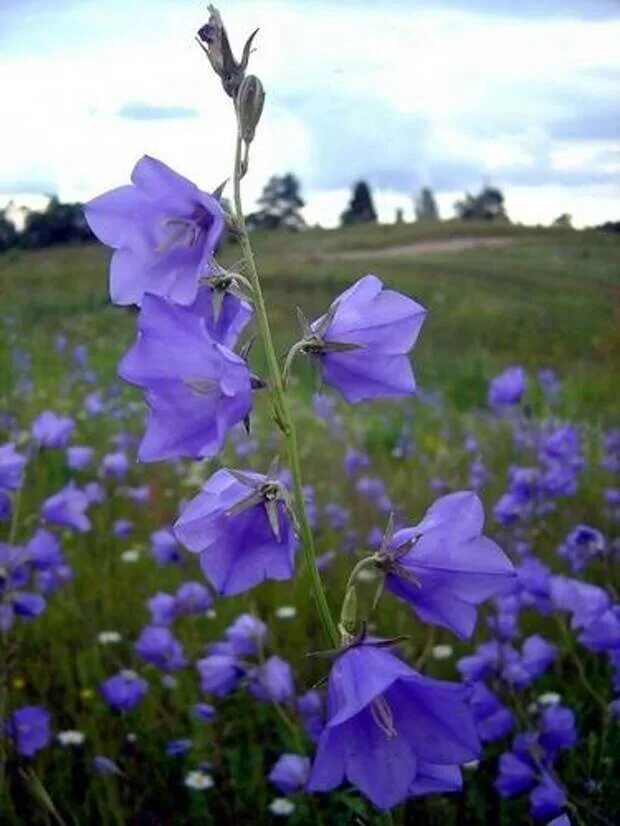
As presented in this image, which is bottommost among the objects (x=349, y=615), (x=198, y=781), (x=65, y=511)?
(x=198, y=781)

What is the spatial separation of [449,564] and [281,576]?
0.12m

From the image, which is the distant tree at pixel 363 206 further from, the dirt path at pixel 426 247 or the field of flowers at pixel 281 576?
the dirt path at pixel 426 247

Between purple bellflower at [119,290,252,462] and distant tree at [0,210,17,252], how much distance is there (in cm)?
212

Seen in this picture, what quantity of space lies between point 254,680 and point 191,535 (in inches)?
39.5

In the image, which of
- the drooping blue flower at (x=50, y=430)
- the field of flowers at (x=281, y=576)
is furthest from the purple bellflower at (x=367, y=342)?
the drooping blue flower at (x=50, y=430)

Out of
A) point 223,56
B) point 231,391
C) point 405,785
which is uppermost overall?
point 223,56

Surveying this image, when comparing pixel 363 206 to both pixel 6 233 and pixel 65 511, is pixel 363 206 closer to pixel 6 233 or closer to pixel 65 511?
pixel 6 233

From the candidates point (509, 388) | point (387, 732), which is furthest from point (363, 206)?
point (387, 732)

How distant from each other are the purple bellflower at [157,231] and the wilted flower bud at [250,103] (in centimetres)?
6

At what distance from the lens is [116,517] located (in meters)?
3.36

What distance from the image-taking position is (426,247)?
821 centimetres

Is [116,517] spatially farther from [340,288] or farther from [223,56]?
[340,288]

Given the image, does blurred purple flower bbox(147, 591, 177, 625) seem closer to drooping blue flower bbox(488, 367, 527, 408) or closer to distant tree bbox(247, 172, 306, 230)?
distant tree bbox(247, 172, 306, 230)

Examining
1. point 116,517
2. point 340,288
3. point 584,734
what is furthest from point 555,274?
point 584,734
